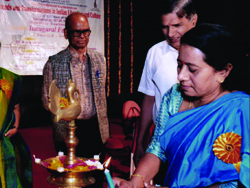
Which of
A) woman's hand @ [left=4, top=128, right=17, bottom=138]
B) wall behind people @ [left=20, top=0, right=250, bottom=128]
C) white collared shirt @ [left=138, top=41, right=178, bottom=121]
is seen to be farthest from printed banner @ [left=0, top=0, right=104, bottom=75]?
white collared shirt @ [left=138, top=41, right=178, bottom=121]

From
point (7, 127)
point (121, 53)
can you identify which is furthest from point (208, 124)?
point (121, 53)

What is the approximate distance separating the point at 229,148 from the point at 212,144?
0.07 metres

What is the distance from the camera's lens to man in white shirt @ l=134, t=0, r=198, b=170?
1840 mm

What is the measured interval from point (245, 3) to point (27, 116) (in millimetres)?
5426

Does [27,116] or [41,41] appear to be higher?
[41,41]

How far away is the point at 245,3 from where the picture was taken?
2.22m

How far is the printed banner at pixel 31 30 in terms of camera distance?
6.01 metres

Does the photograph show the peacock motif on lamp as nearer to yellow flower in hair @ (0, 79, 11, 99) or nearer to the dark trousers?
yellow flower in hair @ (0, 79, 11, 99)

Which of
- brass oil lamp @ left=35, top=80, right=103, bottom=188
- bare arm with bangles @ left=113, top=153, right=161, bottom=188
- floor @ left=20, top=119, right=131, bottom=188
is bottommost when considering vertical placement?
floor @ left=20, top=119, right=131, bottom=188

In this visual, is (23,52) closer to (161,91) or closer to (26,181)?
(26,181)

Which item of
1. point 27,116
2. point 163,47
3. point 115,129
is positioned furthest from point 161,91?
point 27,116

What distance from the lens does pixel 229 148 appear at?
1203 millimetres

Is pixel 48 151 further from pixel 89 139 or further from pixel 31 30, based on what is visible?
pixel 31 30

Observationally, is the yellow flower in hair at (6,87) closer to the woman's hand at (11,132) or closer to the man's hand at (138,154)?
the woman's hand at (11,132)
